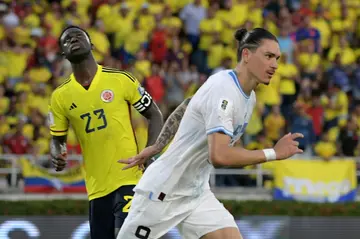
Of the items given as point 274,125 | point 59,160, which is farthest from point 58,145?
point 274,125

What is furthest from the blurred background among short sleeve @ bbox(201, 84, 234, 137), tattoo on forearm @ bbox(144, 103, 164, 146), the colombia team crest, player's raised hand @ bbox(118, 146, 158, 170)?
short sleeve @ bbox(201, 84, 234, 137)

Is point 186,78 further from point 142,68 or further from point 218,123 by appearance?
point 218,123

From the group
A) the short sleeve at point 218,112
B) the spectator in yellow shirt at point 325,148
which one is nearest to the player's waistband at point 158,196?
the short sleeve at point 218,112

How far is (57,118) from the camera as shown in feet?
25.9

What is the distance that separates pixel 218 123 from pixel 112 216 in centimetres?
200

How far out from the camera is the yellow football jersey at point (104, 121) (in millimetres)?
7668

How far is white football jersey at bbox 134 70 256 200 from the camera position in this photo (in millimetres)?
6230

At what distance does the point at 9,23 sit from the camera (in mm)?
17234

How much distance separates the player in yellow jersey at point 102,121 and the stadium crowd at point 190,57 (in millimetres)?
7712

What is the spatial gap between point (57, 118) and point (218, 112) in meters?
2.17

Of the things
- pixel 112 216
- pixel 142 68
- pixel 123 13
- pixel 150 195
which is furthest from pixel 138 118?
pixel 150 195

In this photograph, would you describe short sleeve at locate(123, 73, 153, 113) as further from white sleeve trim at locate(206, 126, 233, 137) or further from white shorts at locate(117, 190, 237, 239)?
white sleeve trim at locate(206, 126, 233, 137)

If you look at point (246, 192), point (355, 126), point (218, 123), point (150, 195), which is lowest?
point (246, 192)

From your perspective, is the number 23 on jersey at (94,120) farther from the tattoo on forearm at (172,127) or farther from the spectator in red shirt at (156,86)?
the spectator in red shirt at (156,86)
